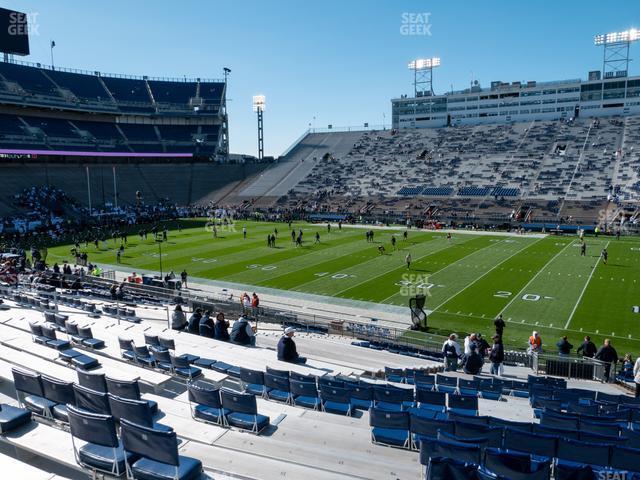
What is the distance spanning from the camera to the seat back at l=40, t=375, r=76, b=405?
20.5 feet

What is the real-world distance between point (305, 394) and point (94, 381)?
321 cm

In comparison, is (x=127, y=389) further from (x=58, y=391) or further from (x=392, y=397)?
(x=392, y=397)

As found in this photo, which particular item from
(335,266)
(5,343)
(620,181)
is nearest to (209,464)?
(5,343)

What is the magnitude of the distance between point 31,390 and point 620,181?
62.2 meters

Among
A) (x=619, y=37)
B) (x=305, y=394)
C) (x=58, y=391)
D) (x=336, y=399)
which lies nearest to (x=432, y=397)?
(x=336, y=399)

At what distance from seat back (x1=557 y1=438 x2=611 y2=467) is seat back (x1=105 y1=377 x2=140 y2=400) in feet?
17.3

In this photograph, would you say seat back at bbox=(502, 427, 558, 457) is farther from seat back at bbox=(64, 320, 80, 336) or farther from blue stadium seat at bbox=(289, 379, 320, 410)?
seat back at bbox=(64, 320, 80, 336)

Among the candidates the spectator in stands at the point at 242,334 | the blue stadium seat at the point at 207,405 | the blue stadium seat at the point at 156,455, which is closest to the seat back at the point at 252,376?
the blue stadium seat at the point at 207,405

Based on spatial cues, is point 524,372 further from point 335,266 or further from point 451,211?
point 451,211

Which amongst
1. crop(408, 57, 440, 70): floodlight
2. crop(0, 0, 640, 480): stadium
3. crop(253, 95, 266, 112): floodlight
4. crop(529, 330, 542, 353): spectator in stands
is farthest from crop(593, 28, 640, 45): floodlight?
crop(529, 330, 542, 353): spectator in stands

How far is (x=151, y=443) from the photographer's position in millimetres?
5090

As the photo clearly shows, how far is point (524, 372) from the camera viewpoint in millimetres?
14070

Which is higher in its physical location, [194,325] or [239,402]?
[239,402]

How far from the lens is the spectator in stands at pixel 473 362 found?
485 inches
